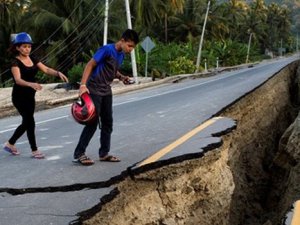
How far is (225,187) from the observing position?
6312 mm

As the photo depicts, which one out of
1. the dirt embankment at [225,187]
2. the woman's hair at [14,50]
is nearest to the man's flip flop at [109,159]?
the dirt embankment at [225,187]

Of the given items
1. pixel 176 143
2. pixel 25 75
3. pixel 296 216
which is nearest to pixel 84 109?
pixel 25 75

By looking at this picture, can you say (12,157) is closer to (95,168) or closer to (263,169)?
(95,168)

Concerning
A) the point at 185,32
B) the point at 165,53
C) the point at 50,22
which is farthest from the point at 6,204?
the point at 185,32

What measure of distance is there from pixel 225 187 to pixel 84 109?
83.4 inches

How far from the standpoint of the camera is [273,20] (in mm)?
116875

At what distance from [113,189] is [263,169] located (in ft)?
17.7

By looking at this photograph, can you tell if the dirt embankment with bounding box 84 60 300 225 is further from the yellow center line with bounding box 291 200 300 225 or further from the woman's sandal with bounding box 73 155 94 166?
the yellow center line with bounding box 291 200 300 225

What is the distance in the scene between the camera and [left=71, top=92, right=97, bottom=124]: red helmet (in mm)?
5418

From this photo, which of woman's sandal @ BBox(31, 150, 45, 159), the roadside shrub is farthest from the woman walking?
the roadside shrub

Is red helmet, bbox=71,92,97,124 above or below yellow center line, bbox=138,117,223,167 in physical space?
above

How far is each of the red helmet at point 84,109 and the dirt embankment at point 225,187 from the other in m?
0.82

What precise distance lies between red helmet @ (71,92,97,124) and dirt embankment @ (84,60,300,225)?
2.69ft

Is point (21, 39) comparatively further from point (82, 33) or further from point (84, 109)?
point (82, 33)
